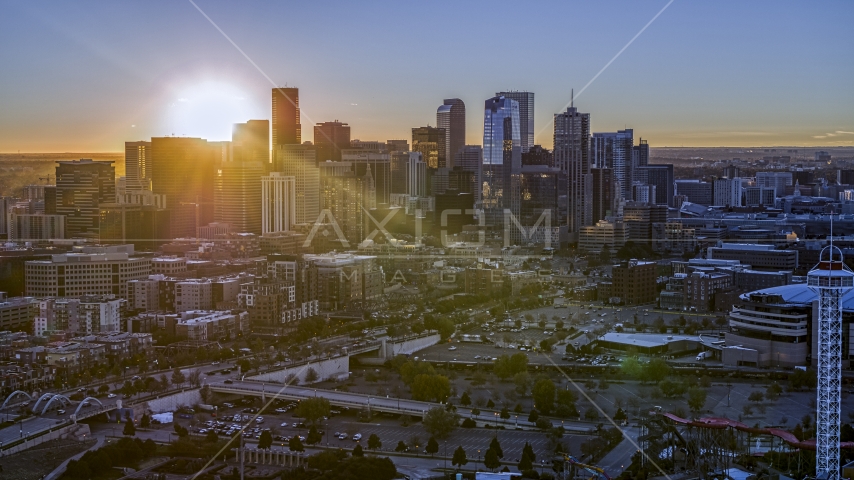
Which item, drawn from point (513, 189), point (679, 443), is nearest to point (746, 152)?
point (513, 189)

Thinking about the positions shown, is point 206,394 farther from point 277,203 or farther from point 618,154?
point 618,154

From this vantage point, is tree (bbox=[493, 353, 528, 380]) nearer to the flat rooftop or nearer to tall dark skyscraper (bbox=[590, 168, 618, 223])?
the flat rooftop

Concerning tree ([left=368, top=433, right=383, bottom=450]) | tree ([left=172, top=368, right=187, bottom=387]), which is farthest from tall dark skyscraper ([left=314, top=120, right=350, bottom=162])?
tree ([left=368, top=433, right=383, bottom=450])

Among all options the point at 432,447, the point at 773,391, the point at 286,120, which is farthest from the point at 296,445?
the point at 286,120

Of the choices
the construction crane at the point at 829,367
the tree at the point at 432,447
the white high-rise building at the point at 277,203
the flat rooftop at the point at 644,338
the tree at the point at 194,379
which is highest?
the white high-rise building at the point at 277,203

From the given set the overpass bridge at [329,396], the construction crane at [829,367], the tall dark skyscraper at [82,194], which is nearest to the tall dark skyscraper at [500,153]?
the tall dark skyscraper at [82,194]

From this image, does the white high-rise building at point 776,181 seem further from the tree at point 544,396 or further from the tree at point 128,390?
the tree at point 128,390
